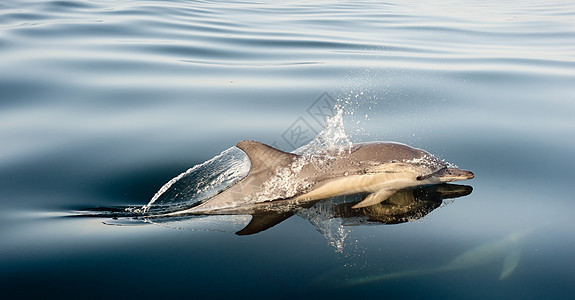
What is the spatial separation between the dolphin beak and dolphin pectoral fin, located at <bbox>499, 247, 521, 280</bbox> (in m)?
1.14

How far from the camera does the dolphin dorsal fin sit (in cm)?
441

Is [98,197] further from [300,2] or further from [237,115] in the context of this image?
[300,2]

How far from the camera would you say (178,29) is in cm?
1449

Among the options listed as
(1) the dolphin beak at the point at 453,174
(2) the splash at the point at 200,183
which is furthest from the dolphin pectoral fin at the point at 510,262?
(2) the splash at the point at 200,183

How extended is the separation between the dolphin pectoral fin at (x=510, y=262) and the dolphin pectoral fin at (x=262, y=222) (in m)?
1.64

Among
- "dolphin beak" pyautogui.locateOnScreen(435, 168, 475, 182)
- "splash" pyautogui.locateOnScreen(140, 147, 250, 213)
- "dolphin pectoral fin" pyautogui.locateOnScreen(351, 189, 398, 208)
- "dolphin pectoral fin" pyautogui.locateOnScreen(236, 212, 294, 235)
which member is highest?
"splash" pyautogui.locateOnScreen(140, 147, 250, 213)

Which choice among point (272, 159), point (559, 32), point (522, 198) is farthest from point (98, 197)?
point (559, 32)

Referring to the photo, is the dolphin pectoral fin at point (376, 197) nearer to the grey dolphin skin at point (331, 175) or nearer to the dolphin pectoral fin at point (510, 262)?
the grey dolphin skin at point (331, 175)

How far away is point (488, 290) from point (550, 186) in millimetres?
2055

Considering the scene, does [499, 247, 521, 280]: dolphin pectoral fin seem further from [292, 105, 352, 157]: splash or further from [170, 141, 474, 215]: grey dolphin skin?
[292, 105, 352, 157]: splash

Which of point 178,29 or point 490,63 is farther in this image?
point 178,29

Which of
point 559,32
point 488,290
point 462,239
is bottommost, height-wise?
point 488,290

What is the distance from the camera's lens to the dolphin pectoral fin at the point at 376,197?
4.30m

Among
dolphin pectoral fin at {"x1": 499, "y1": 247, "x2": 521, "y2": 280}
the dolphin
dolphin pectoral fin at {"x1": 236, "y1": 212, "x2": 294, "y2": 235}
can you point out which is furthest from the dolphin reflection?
dolphin pectoral fin at {"x1": 499, "y1": 247, "x2": 521, "y2": 280}
